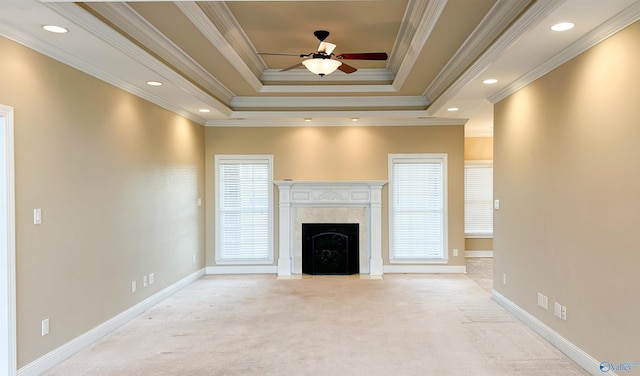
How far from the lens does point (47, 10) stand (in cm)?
260

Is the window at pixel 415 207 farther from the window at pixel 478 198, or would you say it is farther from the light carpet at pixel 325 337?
the window at pixel 478 198

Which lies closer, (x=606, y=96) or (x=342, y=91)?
(x=606, y=96)

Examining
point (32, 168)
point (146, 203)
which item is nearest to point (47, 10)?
point (32, 168)

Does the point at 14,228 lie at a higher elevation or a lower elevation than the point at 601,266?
higher

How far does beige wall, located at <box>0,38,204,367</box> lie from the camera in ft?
10.2

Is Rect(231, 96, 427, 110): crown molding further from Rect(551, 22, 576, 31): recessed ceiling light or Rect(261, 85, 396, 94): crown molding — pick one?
Rect(551, 22, 576, 31): recessed ceiling light

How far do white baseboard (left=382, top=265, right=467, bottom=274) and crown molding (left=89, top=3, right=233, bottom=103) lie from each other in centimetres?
403

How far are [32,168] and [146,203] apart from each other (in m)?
1.83

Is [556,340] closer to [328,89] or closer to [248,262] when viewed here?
[328,89]

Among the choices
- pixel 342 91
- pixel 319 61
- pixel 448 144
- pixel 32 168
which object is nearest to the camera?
pixel 32 168

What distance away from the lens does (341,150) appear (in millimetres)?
7188

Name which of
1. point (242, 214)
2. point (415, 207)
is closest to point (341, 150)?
point (415, 207)

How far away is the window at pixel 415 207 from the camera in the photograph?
7.16 m

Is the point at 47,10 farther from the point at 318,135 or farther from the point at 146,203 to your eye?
the point at 318,135
